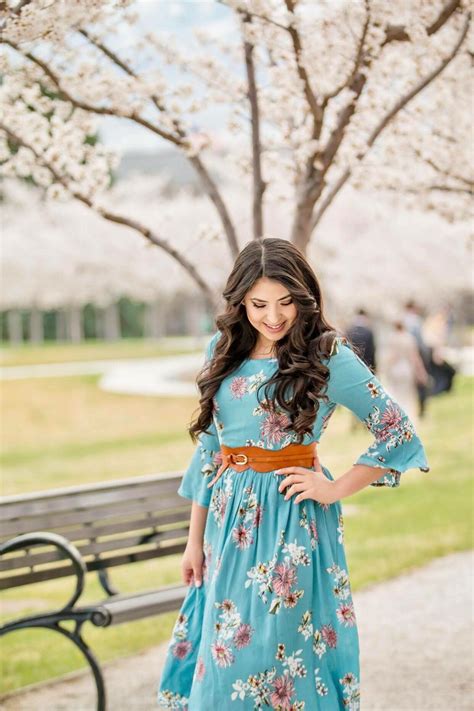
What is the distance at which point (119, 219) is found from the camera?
4961mm

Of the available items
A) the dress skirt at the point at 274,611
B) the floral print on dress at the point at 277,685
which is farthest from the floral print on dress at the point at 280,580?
the floral print on dress at the point at 277,685

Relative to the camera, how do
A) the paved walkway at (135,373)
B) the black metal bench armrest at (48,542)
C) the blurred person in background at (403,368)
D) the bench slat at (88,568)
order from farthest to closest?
the paved walkway at (135,373), the blurred person in background at (403,368), the bench slat at (88,568), the black metal bench armrest at (48,542)

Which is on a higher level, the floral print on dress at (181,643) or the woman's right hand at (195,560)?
the woman's right hand at (195,560)

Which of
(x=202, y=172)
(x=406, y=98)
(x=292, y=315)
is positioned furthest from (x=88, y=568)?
(x=406, y=98)

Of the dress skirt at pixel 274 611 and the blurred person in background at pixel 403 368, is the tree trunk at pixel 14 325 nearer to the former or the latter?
the blurred person in background at pixel 403 368

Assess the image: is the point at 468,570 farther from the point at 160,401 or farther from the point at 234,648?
the point at 160,401

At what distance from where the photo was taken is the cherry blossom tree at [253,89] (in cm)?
434

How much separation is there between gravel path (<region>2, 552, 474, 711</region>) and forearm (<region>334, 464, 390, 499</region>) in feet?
5.26

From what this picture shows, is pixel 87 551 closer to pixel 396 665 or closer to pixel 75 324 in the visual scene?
pixel 396 665

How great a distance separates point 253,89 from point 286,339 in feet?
7.11

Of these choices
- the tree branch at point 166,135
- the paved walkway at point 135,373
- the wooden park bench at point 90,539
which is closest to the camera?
the wooden park bench at point 90,539

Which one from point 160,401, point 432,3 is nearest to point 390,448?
point 432,3

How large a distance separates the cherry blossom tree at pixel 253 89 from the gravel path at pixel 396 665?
1.95m

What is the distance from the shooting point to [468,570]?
661 centimetres
